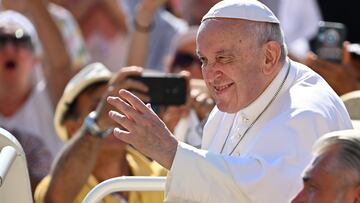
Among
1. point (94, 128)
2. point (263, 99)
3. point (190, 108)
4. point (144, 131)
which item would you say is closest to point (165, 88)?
point (190, 108)

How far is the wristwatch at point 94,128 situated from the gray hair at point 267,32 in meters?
1.63

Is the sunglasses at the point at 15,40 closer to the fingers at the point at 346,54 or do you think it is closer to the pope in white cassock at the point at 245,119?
the fingers at the point at 346,54

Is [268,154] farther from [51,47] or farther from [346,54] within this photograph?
[51,47]

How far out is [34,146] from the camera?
625 cm

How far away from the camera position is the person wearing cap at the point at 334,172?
131 inches

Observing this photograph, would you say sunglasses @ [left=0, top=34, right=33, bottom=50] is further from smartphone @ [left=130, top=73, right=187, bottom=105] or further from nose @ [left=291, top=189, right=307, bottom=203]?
nose @ [left=291, top=189, right=307, bottom=203]

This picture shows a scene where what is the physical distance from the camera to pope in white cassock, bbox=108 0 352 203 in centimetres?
385

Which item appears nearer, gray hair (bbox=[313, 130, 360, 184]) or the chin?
gray hair (bbox=[313, 130, 360, 184])

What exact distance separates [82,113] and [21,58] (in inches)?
38.0

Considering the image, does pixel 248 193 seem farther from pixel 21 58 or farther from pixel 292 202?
pixel 21 58

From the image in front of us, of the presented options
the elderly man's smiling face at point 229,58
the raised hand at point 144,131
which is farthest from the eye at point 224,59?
the raised hand at point 144,131

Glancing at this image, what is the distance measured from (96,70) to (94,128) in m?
0.66

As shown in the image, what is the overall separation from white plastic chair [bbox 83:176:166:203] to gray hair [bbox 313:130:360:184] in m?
0.76

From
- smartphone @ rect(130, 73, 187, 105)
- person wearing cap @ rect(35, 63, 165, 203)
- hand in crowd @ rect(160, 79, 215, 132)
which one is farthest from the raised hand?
hand in crowd @ rect(160, 79, 215, 132)
